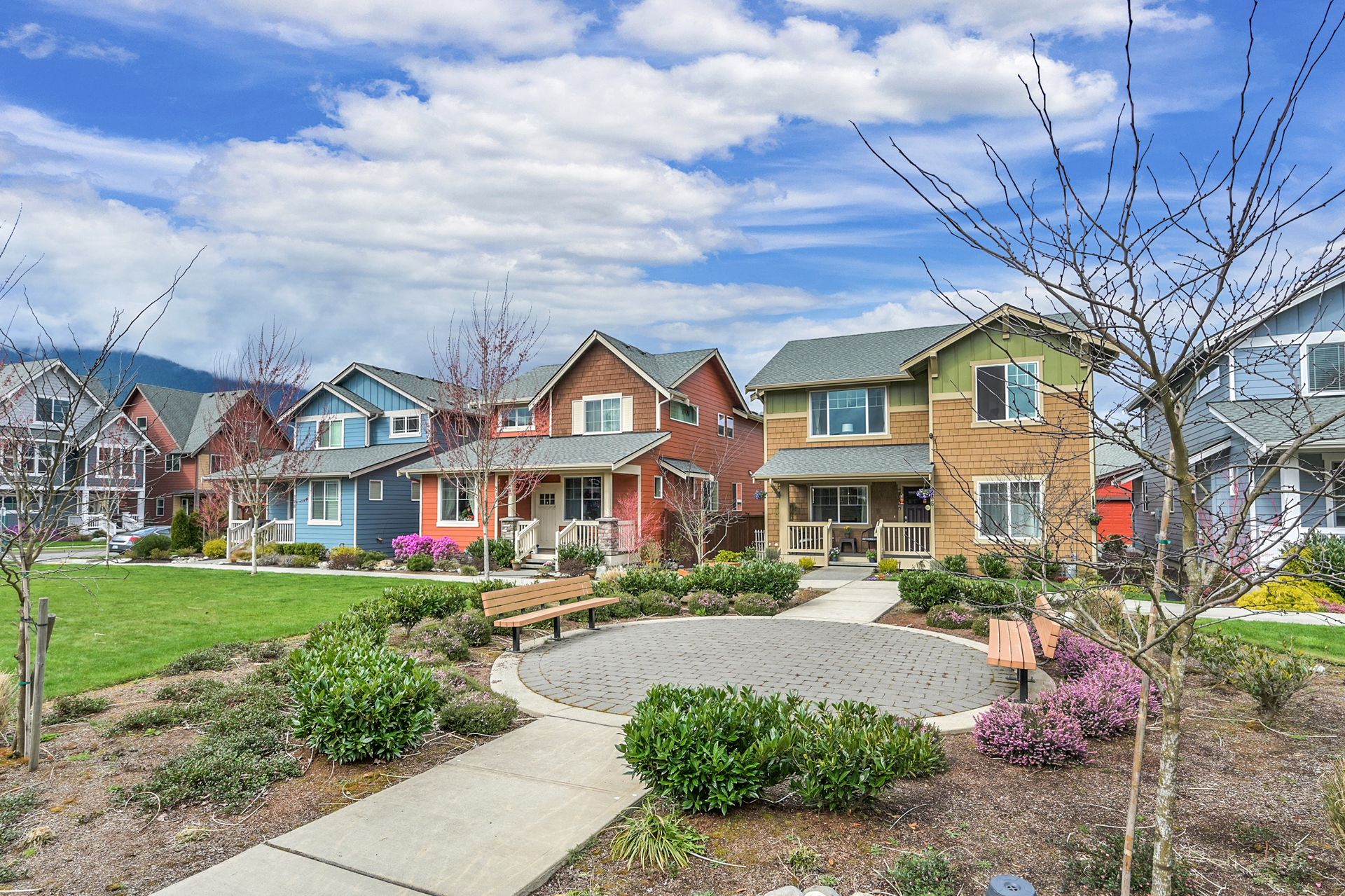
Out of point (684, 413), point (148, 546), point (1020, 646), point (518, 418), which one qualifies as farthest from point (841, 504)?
point (148, 546)

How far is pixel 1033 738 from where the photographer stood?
5492 mm

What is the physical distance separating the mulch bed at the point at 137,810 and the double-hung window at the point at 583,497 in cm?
1921

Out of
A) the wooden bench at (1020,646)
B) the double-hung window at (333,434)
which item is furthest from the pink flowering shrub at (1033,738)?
the double-hung window at (333,434)

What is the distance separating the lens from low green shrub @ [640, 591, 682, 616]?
43.7ft

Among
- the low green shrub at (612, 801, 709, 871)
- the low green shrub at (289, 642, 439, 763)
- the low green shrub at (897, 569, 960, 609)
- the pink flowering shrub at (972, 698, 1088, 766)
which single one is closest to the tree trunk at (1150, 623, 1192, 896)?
the low green shrub at (612, 801, 709, 871)

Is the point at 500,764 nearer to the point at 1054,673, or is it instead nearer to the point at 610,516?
the point at 1054,673

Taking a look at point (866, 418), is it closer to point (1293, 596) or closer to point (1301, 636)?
point (1293, 596)

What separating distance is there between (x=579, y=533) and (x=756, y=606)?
1164 cm

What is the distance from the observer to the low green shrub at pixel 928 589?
12.8 meters

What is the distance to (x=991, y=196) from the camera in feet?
11.8

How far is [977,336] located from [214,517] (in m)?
Result: 29.6

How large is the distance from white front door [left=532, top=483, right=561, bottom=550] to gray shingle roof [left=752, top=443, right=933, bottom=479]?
7473mm

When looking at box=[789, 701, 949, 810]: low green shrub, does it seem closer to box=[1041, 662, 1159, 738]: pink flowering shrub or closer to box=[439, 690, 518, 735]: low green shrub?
box=[1041, 662, 1159, 738]: pink flowering shrub

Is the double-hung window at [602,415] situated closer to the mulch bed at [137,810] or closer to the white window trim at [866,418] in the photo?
the white window trim at [866,418]
